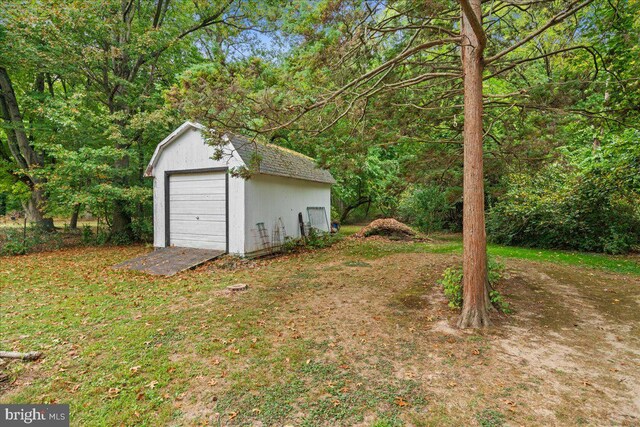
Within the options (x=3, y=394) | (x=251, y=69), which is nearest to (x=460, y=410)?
(x=3, y=394)

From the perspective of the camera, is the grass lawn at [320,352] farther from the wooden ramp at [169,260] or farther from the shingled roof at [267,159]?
the shingled roof at [267,159]

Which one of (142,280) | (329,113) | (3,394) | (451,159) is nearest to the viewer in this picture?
(3,394)

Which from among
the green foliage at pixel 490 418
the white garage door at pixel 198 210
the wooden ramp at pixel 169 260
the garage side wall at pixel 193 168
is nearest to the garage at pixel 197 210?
the white garage door at pixel 198 210

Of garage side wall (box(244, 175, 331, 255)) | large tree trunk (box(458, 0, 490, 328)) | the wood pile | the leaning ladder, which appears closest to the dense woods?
large tree trunk (box(458, 0, 490, 328))

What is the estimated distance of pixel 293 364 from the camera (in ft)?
10.7

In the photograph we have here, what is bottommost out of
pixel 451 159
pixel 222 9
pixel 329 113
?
pixel 451 159

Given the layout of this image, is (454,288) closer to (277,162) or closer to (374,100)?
(374,100)

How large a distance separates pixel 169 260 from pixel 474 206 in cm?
766

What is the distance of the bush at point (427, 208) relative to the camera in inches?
543

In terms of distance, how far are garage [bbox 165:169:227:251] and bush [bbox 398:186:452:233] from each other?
8351mm

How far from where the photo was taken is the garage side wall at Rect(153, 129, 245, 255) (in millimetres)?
8672

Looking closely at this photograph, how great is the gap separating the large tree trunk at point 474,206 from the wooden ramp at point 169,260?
21.0 feet

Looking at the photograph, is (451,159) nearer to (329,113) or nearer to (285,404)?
(329,113)

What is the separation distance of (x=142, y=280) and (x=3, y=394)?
13.6 feet
